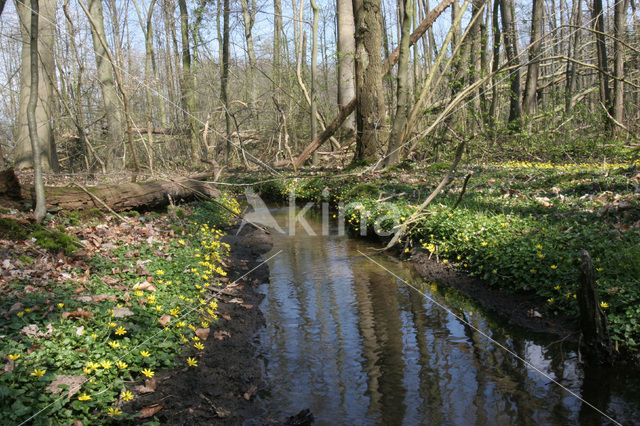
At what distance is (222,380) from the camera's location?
3.54m

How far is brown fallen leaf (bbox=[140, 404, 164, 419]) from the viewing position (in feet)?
9.27

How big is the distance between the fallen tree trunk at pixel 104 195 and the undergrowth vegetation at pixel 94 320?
0.83m

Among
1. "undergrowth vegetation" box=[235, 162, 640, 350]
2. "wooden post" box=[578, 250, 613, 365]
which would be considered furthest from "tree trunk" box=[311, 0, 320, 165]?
"wooden post" box=[578, 250, 613, 365]

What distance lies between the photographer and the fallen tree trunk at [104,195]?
6.32m

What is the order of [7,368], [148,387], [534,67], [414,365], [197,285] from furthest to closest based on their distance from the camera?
[534,67], [197,285], [414,365], [148,387], [7,368]

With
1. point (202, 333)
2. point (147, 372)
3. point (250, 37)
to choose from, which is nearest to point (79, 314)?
point (147, 372)

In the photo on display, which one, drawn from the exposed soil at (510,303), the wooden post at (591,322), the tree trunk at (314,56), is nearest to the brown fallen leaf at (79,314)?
the wooden post at (591,322)

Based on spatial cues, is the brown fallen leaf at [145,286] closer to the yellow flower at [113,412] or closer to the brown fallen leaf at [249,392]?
the brown fallen leaf at [249,392]

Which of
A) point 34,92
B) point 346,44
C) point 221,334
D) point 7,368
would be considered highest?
point 346,44

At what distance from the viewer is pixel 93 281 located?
14.0 feet

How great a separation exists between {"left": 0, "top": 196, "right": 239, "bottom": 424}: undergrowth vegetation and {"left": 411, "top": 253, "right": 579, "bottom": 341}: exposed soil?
304 cm

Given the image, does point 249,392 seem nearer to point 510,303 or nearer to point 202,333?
point 202,333

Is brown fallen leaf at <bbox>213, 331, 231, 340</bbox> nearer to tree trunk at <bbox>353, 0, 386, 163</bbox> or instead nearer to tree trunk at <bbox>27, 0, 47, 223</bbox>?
tree trunk at <bbox>27, 0, 47, 223</bbox>

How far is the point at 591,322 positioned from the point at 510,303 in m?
1.44
